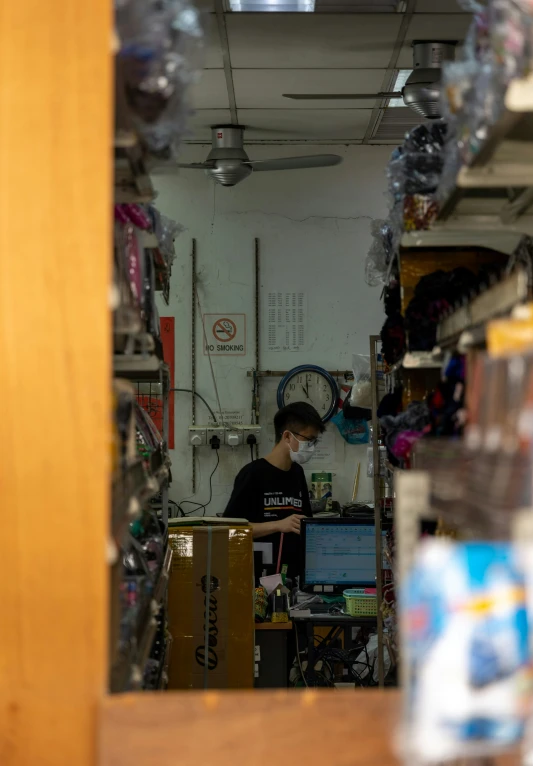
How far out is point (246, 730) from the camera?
5.82ft

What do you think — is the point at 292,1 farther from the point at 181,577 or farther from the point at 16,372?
the point at 16,372

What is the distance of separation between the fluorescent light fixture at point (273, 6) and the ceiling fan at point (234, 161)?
3.64 ft

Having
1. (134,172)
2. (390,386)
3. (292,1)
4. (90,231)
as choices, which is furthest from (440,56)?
(90,231)

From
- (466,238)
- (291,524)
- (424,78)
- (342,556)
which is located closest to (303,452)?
(291,524)

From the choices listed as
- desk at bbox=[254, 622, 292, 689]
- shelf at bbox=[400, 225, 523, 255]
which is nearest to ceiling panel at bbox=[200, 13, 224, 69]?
shelf at bbox=[400, 225, 523, 255]

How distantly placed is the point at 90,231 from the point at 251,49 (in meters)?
4.32

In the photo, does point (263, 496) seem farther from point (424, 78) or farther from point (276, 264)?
point (424, 78)

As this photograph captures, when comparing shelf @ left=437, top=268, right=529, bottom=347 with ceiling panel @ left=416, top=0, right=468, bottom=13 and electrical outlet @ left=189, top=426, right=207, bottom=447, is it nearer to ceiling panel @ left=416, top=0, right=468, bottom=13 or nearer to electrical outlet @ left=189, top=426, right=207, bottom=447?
ceiling panel @ left=416, top=0, right=468, bottom=13

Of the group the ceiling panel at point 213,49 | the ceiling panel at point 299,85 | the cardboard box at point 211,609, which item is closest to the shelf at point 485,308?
the cardboard box at point 211,609

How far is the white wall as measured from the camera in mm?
7702

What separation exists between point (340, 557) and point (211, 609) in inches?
38.0

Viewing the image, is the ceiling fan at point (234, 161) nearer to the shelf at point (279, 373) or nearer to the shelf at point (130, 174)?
the shelf at point (279, 373)

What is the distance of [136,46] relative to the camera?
220 centimetres

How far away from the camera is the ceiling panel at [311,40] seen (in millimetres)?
5336
